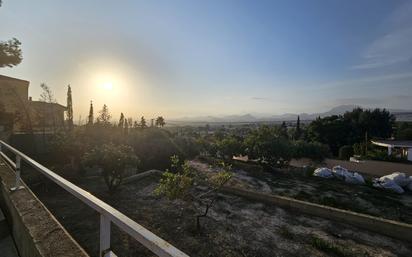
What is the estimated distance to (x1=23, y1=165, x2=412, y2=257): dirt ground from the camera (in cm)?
493

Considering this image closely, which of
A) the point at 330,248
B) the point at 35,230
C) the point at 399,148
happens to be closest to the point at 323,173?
the point at 330,248

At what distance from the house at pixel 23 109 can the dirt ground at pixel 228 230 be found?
799 centimetres

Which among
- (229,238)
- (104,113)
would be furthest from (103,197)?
(104,113)

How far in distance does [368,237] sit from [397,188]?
609 cm

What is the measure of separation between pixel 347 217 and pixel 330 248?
6.73 feet

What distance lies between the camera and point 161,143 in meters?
13.5

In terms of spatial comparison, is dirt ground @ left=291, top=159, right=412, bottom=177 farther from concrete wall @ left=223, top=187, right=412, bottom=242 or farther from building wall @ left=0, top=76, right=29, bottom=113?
building wall @ left=0, top=76, right=29, bottom=113

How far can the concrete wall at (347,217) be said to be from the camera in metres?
5.99

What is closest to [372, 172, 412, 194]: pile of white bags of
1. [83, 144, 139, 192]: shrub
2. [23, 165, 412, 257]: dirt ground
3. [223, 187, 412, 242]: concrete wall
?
[223, 187, 412, 242]: concrete wall

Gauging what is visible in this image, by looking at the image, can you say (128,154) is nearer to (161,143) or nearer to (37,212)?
(161,143)

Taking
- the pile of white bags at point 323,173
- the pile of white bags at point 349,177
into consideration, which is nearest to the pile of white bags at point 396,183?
the pile of white bags at point 349,177

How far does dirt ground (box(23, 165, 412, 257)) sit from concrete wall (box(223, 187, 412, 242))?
280mm

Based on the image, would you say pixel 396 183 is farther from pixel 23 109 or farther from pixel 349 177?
pixel 23 109

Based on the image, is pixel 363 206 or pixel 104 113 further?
pixel 104 113
